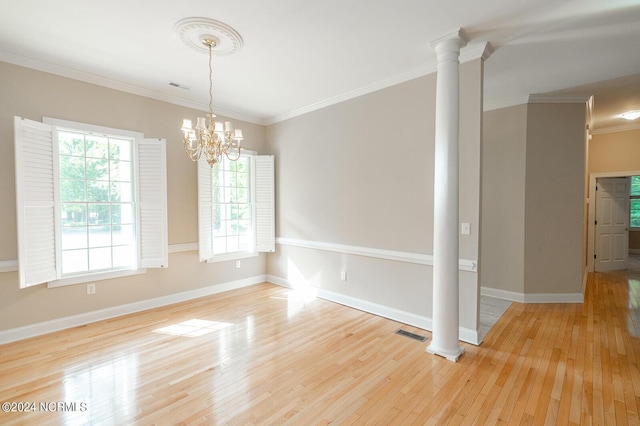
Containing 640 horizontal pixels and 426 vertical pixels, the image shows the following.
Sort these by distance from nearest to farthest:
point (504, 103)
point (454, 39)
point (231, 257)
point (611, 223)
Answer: point (454, 39) → point (504, 103) → point (231, 257) → point (611, 223)

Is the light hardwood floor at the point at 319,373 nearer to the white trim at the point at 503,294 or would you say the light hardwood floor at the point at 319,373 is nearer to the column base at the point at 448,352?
the column base at the point at 448,352

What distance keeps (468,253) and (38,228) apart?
4705 mm

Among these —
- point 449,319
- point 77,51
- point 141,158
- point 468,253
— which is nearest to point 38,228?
point 141,158

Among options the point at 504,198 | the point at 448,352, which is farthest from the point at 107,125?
the point at 504,198

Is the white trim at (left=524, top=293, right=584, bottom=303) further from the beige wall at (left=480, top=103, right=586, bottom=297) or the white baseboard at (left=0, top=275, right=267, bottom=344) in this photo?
the white baseboard at (left=0, top=275, right=267, bottom=344)

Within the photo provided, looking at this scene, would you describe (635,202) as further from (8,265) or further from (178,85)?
(8,265)

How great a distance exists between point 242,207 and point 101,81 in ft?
8.57

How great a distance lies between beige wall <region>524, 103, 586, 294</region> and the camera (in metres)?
4.28

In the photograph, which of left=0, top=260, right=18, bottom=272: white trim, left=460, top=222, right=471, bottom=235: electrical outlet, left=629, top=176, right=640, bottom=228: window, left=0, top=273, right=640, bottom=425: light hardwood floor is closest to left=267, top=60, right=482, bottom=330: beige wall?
left=460, top=222, right=471, bottom=235: electrical outlet

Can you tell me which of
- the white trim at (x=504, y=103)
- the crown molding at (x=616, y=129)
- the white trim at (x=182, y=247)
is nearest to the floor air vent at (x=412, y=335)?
the white trim at (x=182, y=247)

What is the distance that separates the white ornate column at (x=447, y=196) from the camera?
2.69m

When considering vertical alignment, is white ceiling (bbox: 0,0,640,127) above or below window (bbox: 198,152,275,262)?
above

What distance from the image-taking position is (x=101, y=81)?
3.61 m

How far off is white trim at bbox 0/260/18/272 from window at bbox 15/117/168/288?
0.22m
